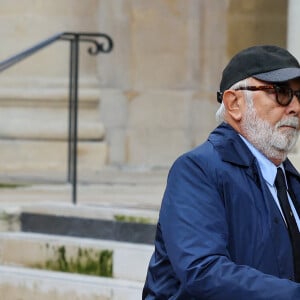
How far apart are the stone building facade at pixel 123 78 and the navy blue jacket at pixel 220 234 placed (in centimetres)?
712

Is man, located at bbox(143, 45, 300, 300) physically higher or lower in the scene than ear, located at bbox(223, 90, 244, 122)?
lower

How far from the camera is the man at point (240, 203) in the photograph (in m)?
2.54

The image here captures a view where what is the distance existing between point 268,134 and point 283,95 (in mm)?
103

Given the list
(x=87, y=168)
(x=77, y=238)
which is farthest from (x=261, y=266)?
(x=87, y=168)

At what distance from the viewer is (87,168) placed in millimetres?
9766

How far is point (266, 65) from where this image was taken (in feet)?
8.87

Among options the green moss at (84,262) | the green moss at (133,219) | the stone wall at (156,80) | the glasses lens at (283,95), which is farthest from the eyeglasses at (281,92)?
the stone wall at (156,80)

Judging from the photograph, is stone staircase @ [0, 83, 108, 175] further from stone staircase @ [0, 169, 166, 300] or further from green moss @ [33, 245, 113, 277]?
green moss @ [33, 245, 113, 277]

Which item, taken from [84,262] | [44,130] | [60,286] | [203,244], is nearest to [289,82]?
[203,244]

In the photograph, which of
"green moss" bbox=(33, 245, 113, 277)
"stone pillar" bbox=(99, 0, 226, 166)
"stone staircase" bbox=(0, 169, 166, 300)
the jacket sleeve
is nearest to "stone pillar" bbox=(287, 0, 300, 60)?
"stone staircase" bbox=(0, 169, 166, 300)

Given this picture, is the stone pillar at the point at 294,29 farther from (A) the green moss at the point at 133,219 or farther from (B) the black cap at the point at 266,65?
(B) the black cap at the point at 266,65

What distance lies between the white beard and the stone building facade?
7.09m

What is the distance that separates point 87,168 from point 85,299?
4214 millimetres

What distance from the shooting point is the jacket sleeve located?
8.19 ft
